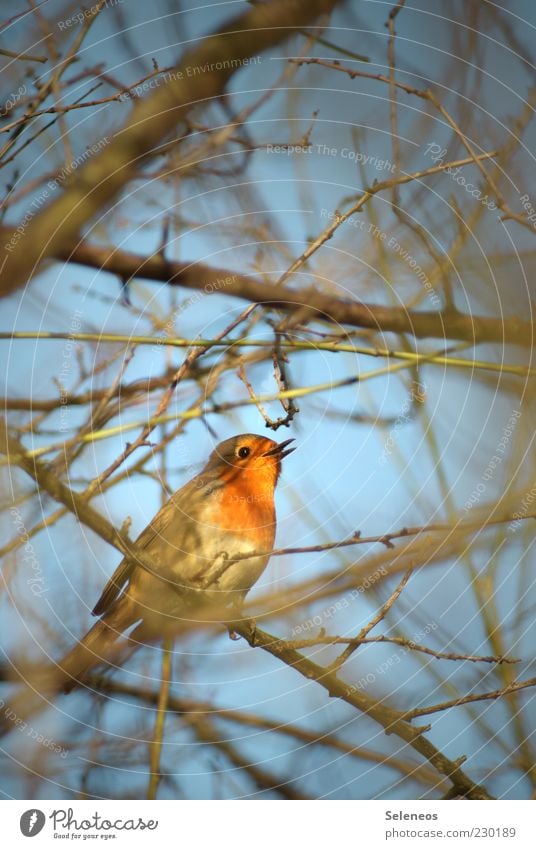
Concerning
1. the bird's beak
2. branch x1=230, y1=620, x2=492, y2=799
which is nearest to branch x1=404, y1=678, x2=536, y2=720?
branch x1=230, y1=620, x2=492, y2=799

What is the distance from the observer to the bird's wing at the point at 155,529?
4.31 ft

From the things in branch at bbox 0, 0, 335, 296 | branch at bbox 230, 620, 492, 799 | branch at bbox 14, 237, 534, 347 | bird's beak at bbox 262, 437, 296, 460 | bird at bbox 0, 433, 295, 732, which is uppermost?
branch at bbox 0, 0, 335, 296

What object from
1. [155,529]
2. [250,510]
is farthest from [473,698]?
[155,529]

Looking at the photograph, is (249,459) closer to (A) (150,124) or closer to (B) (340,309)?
(B) (340,309)

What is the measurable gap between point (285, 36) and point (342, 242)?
1.22 ft

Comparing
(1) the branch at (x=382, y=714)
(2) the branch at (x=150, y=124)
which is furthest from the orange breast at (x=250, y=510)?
(2) the branch at (x=150, y=124)

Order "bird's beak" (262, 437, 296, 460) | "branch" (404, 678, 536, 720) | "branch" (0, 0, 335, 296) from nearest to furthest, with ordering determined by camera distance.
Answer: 1. "branch" (404, 678, 536, 720)
2. "branch" (0, 0, 335, 296)
3. "bird's beak" (262, 437, 296, 460)

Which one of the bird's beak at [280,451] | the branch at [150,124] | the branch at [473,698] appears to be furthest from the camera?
the bird's beak at [280,451]

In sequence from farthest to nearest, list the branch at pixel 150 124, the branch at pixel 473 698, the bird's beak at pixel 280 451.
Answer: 1. the bird's beak at pixel 280 451
2. the branch at pixel 150 124
3. the branch at pixel 473 698

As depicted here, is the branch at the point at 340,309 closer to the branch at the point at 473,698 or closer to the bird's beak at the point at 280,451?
the bird's beak at the point at 280,451

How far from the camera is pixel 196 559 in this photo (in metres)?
1.41

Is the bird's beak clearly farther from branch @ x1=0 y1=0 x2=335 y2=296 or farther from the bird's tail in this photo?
branch @ x1=0 y1=0 x2=335 y2=296

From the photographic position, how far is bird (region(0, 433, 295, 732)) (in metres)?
1.34
